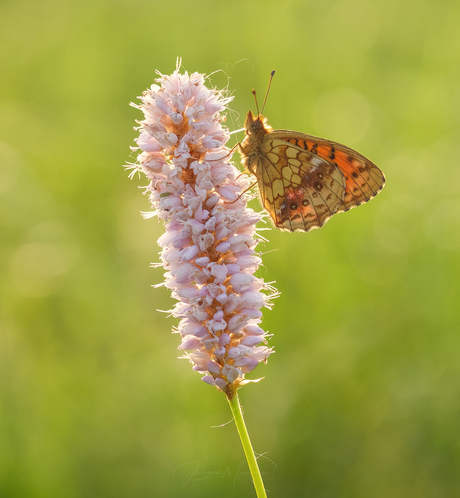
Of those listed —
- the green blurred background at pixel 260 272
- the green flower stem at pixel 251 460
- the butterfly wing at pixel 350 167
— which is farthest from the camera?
the green blurred background at pixel 260 272

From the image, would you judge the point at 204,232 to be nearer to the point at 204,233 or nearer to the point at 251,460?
the point at 204,233

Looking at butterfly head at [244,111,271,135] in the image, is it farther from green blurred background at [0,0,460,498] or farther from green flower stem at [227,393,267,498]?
green flower stem at [227,393,267,498]

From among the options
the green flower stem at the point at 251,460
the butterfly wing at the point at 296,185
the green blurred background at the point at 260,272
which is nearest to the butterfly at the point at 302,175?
the butterfly wing at the point at 296,185

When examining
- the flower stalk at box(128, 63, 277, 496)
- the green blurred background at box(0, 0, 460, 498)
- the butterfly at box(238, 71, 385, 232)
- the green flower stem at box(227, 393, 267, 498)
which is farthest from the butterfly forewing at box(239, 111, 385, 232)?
the green flower stem at box(227, 393, 267, 498)

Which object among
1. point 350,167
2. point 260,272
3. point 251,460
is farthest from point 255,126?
point 251,460

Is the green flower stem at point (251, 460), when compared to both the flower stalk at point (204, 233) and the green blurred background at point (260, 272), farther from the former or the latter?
the green blurred background at point (260, 272)
